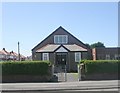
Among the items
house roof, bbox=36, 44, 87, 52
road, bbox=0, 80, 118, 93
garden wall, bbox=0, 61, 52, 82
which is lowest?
road, bbox=0, 80, 118, 93

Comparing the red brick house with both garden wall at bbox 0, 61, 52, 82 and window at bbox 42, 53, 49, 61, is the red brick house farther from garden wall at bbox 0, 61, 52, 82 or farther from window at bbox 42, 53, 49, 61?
garden wall at bbox 0, 61, 52, 82

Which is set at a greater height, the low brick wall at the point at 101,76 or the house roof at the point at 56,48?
the house roof at the point at 56,48

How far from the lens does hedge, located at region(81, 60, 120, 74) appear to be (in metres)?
33.3

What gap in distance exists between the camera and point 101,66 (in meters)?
33.6

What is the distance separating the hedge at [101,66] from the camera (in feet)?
109

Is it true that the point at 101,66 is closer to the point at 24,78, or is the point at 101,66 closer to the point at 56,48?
the point at 24,78

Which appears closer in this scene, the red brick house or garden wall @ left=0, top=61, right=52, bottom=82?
garden wall @ left=0, top=61, right=52, bottom=82

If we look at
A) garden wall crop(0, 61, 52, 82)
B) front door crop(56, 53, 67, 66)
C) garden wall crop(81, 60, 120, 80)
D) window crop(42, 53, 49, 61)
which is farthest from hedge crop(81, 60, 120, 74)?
window crop(42, 53, 49, 61)

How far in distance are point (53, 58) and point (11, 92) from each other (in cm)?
3140

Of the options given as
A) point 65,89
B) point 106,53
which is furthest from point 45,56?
point 65,89

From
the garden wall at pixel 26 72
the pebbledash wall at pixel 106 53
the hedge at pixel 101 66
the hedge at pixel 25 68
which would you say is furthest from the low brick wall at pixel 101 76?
the pebbledash wall at pixel 106 53

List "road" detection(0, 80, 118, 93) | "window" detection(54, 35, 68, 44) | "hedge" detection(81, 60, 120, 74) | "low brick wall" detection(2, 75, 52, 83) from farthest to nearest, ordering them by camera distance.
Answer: "window" detection(54, 35, 68, 44), "hedge" detection(81, 60, 120, 74), "low brick wall" detection(2, 75, 52, 83), "road" detection(0, 80, 118, 93)

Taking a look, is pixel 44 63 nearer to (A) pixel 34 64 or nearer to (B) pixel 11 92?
(A) pixel 34 64

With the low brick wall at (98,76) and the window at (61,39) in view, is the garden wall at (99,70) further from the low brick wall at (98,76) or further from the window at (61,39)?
the window at (61,39)
